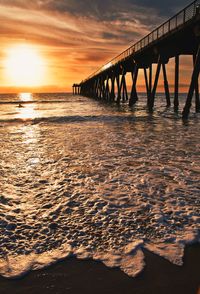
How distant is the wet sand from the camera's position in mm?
2088

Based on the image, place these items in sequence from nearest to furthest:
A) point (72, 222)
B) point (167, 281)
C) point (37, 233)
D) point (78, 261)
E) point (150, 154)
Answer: point (167, 281)
point (78, 261)
point (37, 233)
point (72, 222)
point (150, 154)

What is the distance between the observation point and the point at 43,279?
2248mm

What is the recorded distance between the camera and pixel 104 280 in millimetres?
2209

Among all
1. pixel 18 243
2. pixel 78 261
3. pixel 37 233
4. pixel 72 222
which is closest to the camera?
pixel 78 261

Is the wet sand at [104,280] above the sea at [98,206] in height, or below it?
below

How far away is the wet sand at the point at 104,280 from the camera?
209 centimetres

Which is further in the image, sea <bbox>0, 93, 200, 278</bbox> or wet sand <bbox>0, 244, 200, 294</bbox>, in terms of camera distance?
sea <bbox>0, 93, 200, 278</bbox>

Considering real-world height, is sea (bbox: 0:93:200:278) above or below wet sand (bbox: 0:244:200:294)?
above

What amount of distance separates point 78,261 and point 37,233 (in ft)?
2.27

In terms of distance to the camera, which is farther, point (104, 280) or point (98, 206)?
point (98, 206)

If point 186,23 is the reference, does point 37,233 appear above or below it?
below

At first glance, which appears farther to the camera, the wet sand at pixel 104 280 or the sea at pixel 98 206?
the sea at pixel 98 206

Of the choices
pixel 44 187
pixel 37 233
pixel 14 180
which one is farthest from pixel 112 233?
pixel 14 180

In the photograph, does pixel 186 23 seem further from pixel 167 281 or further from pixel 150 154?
pixel 167 281
